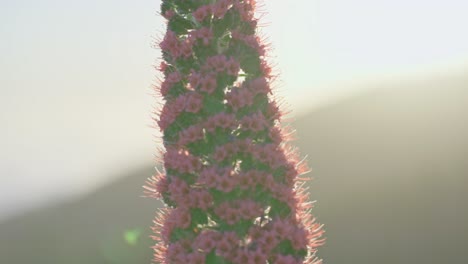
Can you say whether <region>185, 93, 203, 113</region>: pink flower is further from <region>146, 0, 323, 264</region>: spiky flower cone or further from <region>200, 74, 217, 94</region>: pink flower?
<region>200, 74, 217, 94</region>: pink flower

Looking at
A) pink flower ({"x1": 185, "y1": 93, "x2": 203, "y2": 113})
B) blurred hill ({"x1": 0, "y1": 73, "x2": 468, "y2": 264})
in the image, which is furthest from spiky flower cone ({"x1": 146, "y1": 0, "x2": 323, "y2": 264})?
blurred hill ({"x1": 0, "y1": 73, "x2": 468, "y2": 264})

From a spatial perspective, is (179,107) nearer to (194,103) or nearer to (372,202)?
(194,103)

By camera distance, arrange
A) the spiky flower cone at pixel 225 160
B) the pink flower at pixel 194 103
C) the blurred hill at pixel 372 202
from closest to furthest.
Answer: the spiky flower cone at pixel 225 160
the pink flower at pixel 194 103
the blurred hill at pixel 372 202

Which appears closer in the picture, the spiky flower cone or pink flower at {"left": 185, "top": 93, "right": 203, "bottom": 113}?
the spiky flower cone

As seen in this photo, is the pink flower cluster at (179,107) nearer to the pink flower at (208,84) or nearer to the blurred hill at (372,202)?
the pink flower at (208,84)

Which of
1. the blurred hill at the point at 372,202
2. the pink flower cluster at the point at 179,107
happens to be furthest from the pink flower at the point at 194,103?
the blurred hill at the point at 372,202

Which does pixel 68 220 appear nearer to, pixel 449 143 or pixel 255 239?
pixel 449 143

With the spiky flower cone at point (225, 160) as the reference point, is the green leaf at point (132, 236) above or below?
below

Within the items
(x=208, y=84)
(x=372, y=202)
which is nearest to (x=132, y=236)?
(x=372, y=202)
